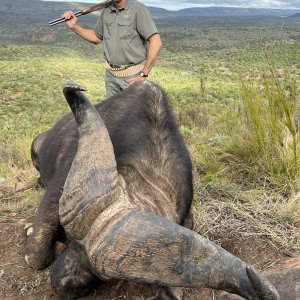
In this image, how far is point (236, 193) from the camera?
4891mm

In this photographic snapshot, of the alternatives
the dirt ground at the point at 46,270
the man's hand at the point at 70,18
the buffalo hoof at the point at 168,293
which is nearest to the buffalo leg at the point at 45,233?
the dirt ground at the point at 46,270

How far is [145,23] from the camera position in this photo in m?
6.00

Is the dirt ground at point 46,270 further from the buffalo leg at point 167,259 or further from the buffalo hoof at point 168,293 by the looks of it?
the buffalo leg at point 167,259

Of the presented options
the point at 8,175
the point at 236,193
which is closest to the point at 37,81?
the point at 8,175

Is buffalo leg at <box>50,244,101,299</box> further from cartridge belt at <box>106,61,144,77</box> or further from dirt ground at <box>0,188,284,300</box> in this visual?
cartridge belt at <box>106,61,144,77</box>

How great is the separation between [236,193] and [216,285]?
105 inches

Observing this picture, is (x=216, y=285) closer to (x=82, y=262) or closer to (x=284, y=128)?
(x=82, y=262)

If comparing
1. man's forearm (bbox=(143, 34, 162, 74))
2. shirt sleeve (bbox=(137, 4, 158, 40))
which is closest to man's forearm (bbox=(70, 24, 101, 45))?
shirt sleeve (bbox=(137, 4, 158, 40))

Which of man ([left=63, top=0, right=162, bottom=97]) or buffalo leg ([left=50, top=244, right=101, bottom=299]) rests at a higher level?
man ([left=63, top=0, right=162, bottom=97])

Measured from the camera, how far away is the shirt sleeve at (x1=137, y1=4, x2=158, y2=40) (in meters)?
5.98

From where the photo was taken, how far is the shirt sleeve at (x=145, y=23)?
5.98m

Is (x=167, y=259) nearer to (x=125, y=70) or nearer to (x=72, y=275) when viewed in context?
(x=72, y=275)

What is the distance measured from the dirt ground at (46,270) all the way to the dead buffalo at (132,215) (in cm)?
28

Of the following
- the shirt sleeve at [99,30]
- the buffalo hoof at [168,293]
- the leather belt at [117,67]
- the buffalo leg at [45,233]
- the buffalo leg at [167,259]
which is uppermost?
the shirt sleeve at [99,30]
